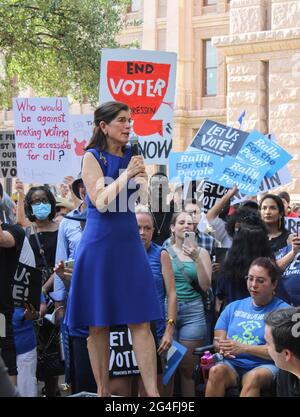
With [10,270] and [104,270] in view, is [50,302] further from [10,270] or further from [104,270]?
[104,270]

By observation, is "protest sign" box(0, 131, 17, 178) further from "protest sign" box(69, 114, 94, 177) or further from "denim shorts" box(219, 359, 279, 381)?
"denim shorts" box(219, 359, 279, 381)

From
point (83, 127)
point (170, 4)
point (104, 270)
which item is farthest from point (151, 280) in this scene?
point (170, 4)

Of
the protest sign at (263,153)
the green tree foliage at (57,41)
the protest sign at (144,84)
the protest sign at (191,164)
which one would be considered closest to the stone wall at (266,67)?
the green tree foliage at (57,41)

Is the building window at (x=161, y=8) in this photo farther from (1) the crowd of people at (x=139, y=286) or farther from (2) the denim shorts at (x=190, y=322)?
(2) the denim shorts at (x=190, y=322)

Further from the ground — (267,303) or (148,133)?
(148,133)

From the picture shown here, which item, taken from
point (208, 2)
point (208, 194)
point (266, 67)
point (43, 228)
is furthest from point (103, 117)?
point (208, 2)

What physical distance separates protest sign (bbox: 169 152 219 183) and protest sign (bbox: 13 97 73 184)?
1252 mm

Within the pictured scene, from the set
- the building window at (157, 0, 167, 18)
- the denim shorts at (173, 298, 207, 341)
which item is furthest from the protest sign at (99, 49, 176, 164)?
the building window at (157, 0, 167, 18)

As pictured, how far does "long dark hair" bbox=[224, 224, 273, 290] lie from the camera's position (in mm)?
7027

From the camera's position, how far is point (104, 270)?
17.5ft

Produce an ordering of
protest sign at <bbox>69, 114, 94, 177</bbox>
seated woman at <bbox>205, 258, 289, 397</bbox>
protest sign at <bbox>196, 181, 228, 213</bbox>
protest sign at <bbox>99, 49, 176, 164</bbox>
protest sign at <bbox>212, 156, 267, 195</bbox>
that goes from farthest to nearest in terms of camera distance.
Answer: protest sign at <bbox>69, 114, 94, 177</bbox>, protest sign at <bbox>212, 156, 267, 195</bbox>, protest sign at <bbox>196, 181, 228, 213</bbox>, protest sign at <bbox>99, 49, 176, 164</bbox>, seated woman at <bbox>205, 258, 289, 397</bbox>

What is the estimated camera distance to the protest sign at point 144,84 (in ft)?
27.2

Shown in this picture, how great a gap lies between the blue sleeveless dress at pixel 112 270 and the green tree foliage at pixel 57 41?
16045 mm
